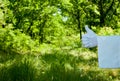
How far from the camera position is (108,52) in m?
7.37

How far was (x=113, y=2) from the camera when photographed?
2453 cm

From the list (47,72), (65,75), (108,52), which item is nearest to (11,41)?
(47,72)

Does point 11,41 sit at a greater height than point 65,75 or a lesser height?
lesser

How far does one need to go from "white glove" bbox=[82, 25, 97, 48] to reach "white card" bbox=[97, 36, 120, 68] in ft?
0.57

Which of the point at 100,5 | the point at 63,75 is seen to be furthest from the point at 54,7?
the point at 63,75

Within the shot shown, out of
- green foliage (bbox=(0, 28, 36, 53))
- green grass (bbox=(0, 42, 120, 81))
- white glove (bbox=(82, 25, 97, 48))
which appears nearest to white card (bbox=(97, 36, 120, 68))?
white glove (bbox=(82, 25, 97, 48))

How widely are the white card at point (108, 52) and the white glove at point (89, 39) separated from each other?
0.17m

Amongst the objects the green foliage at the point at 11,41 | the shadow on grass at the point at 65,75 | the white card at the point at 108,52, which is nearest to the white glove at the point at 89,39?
the white card at the point at 108,52

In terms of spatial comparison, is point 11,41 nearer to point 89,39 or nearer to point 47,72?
point 47,72

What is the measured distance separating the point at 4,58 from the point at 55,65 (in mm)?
1899

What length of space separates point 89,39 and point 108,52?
0.68 meters

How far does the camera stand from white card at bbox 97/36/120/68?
23.7 ft

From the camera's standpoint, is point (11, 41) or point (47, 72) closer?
point (47, 72)

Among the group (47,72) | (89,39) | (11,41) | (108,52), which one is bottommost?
(11,41)
